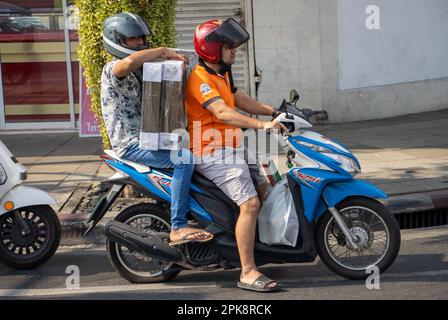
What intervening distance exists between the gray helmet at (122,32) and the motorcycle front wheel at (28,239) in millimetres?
1422

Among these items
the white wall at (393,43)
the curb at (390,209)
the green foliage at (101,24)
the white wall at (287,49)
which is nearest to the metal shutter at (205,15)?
the white wall at (287,49)

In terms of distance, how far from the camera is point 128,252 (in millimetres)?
6164

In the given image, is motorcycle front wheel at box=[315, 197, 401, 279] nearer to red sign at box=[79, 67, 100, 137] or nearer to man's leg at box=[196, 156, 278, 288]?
man's leg at box=[196, 156, 278, 288]

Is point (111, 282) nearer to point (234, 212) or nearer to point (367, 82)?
point (234, 212)

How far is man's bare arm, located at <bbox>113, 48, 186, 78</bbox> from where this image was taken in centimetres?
586

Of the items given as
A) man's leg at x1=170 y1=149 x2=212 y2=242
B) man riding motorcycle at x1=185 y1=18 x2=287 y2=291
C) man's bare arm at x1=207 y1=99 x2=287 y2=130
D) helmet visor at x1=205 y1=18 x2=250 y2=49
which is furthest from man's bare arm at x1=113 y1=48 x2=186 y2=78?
man's leg at x1=170 y1=149 x2=212 y2=242

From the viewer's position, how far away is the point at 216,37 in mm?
5746

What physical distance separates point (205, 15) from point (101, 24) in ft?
14.6

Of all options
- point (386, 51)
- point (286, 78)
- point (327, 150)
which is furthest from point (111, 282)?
point (386, 51)

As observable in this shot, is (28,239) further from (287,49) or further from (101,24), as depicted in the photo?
(287,49)

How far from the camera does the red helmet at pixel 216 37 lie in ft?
18.8

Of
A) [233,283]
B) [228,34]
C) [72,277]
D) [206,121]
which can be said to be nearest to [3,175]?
[72,277]

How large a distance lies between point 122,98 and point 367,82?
7.06 meters

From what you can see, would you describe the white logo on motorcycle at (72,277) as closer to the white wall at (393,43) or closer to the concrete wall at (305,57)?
the concrete wall at (305,57)
